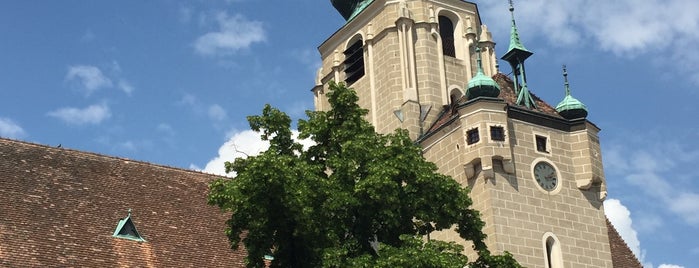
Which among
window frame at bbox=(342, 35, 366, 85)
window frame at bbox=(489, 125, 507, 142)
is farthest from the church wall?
window frame at bbox=(342, 35, 366, 85)

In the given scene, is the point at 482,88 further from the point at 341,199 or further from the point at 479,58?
the point at 341,199

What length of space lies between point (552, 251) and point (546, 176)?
1728mm

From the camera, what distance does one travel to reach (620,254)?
29344 mm

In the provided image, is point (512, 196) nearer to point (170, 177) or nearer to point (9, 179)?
point (170, 177)

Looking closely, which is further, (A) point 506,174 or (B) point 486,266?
(A) point 506,174

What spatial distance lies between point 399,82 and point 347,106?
8.51m

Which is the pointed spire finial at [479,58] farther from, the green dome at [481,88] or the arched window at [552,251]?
the arched window at [552,251]

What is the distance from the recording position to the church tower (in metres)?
23.6

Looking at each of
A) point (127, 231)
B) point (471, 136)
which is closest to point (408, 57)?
point (471, 136)

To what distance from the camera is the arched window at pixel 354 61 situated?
1168 inches

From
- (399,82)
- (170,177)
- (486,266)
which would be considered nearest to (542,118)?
(399,82)

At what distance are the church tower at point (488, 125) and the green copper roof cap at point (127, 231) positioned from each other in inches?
260

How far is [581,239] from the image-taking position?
24.1 meters

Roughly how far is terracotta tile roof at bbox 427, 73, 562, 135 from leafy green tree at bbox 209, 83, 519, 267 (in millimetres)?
5981
